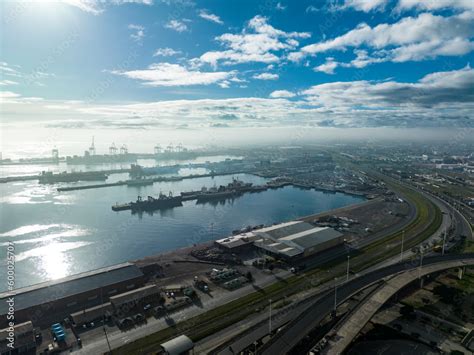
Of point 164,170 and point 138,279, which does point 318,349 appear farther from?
point 164,170

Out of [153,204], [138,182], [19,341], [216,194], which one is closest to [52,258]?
[19,341]

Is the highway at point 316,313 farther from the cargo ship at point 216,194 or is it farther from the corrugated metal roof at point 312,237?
the cargo ship at point 216,194

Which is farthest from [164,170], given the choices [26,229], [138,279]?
[138,279]

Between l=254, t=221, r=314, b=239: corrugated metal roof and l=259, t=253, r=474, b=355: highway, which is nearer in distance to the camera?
l=259, t=253, r=474, b=355: highway

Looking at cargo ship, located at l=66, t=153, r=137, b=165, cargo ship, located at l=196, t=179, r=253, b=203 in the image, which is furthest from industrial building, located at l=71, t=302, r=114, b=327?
cargo ship, located at l=66, t=153, r=137, b=165

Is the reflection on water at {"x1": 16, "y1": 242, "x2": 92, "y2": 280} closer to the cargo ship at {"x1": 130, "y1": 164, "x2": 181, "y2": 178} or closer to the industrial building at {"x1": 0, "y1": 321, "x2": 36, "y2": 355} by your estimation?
the industrial building at {"x1": 0, "y1": 321, "x2": 36, "y2": 355}

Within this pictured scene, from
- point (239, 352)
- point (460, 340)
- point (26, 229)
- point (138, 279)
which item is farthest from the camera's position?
point (26, 229)

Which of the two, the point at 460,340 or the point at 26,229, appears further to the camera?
the point at 26,229
